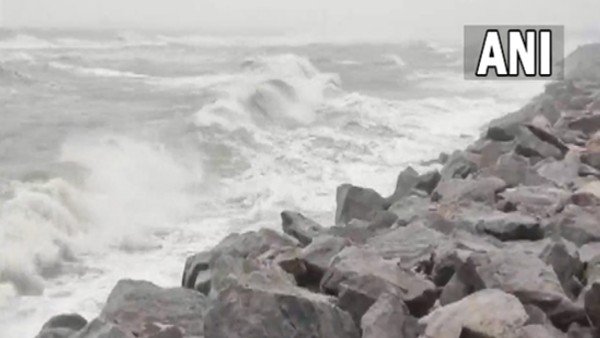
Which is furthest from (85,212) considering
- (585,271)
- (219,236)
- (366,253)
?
(585,271)

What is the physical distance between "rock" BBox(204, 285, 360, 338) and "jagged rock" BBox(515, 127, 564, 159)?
355cm

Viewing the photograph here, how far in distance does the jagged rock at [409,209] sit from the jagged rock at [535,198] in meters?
0.49

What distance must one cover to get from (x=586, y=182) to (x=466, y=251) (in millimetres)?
1812

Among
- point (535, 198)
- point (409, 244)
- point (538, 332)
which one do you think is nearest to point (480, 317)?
point (538, 332)

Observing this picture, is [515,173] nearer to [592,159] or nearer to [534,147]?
[592,159]

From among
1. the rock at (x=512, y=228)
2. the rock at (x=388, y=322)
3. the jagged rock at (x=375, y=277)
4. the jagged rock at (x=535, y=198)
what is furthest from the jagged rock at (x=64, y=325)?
the jagged rock at (x=535, y=198)

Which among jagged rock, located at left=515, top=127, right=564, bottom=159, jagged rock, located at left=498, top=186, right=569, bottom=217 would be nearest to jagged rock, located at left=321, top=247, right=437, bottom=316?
jagged rock, located at left=498, top=186, right=569, bottom=217

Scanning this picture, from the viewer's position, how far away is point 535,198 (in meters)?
5.00

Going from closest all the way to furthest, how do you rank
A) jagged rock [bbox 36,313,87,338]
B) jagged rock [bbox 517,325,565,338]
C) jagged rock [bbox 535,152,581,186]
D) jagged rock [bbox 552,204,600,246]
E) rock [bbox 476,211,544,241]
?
jagged rock [bbox 517,325,565,338]
jagged rock [bbox 36,313,87,338]
jagged rock [bbox 552,204,600,246]
rock [bbox 476,211,544,241]
jagged rock [bbox 535,152,581,186]

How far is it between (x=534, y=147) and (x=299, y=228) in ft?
7.55

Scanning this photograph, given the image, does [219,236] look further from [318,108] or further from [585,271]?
[318,108]

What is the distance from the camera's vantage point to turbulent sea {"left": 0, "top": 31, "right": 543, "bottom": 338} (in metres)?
6.47

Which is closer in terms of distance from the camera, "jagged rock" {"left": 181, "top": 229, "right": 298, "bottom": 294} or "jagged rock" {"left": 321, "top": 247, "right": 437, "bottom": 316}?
"jagged rock" {"left": 321, "top": 247, "right": 437, "bottom": 316}

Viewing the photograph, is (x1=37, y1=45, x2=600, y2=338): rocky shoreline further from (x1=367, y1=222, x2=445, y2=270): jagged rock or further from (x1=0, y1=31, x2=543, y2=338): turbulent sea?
(x1=0, y1=31, x2=543, y2=338): turbulent sea
